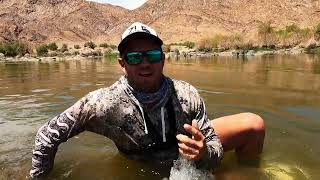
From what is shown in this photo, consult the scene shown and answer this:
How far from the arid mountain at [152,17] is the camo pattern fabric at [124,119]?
79674 mm

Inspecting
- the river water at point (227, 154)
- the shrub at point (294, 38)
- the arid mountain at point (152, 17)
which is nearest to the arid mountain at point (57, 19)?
the arid mountain at point (152, 17)

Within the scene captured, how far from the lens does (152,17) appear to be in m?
103

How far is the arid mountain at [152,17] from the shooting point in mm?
90750

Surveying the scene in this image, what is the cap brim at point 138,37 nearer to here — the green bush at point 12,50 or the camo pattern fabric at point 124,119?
the camo pattern fabric at point 124,119

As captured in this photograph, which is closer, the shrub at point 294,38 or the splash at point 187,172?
the splash at point 187,172

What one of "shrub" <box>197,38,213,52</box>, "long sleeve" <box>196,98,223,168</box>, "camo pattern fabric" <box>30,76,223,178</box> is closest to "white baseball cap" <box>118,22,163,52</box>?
"camo pattern fabric" <box>30,76,223,178</box>

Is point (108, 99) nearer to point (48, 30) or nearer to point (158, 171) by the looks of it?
point (158, 171)

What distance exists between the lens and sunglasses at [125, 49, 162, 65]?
396 cm

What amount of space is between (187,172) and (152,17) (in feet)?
329

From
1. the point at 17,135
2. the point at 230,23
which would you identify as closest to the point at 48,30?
the point at 230,23

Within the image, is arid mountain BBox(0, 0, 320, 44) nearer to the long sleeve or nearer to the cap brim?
the long sleeve

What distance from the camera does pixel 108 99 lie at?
14.1ft

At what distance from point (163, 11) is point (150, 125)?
330ft

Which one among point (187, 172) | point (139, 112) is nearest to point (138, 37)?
point (139, 112)
